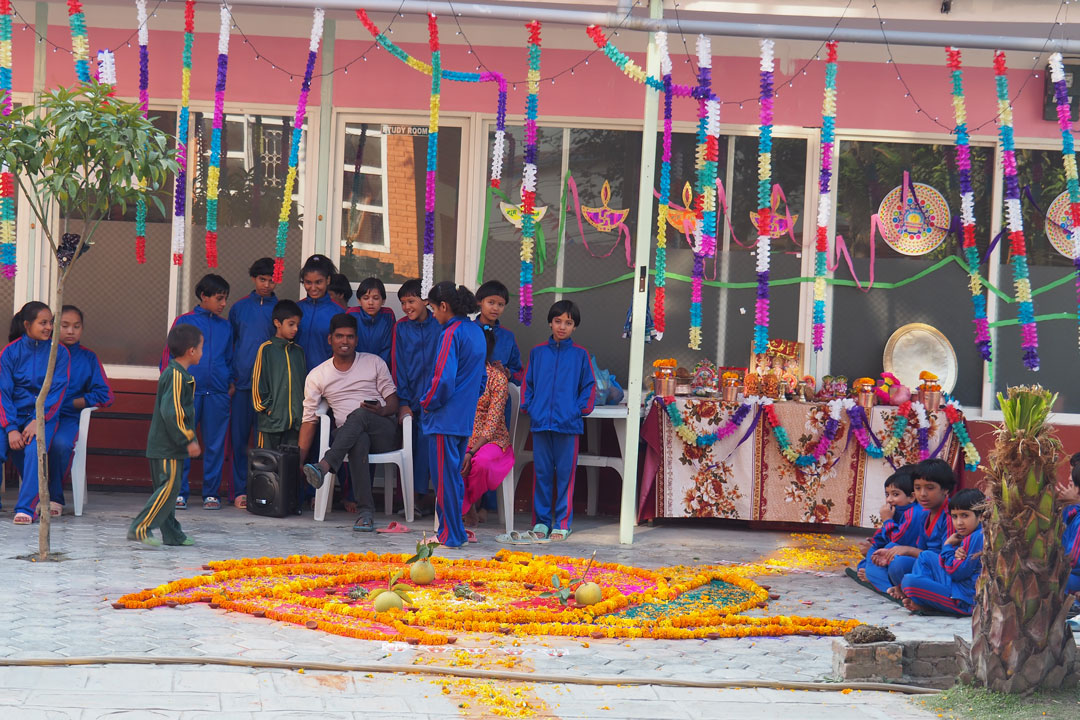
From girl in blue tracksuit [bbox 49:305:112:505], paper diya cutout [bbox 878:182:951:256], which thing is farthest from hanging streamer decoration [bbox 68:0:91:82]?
paper diya cutout [bbox 878:182:951:256]

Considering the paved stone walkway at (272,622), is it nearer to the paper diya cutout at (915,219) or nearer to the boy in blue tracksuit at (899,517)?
the boy in blue tracksuit at (899,517)

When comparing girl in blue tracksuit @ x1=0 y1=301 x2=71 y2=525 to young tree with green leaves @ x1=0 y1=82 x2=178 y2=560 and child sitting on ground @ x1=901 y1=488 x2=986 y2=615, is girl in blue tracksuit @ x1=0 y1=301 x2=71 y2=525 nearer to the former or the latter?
young tree with green leaves @ x1=0 y1=82 x2=178 y2=560

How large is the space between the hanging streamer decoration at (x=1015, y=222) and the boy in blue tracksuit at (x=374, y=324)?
4080 mm

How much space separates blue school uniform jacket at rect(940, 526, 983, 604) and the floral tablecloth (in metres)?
2.20

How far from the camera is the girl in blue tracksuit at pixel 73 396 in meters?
7.45

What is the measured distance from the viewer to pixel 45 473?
20.7ft

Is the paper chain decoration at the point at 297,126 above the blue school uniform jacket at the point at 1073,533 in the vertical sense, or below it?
above

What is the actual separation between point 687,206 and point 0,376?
15.5 feet

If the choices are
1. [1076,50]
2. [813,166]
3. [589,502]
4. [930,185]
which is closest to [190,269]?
[589,502]

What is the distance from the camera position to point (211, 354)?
8.02 metres

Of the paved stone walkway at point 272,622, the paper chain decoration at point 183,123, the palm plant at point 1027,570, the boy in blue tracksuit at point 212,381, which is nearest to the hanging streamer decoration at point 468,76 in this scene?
the paper chain decoration at point 183,123

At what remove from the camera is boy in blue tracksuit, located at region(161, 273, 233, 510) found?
8.03 metres

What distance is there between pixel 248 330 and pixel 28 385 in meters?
1.45

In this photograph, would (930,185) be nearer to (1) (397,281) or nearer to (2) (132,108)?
(1) (397,281)
